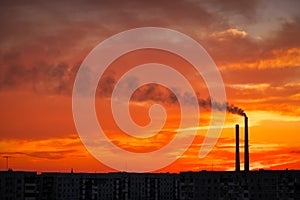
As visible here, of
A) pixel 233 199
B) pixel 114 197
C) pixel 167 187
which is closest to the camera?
pixel 233 199

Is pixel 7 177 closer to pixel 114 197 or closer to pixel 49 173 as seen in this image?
pixel 49 173

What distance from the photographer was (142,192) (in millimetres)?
164500

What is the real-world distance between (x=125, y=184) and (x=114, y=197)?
185 inches

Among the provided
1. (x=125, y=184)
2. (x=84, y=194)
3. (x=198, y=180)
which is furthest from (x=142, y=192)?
(x=198, y=180)

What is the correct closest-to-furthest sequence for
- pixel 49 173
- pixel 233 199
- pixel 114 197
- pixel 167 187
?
pixel 233 199 < pixel 49 173 < pixel 114 197 < pixel 167 187

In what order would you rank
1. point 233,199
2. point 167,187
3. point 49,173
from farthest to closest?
point 167,187, point 49,173, point 233,199

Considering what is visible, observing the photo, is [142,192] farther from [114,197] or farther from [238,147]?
[238,147]

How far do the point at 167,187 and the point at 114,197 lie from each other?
35468mm

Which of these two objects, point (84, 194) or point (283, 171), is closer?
point (283, 171)

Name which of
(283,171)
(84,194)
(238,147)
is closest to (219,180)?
(283,171)

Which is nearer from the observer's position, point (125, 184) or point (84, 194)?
point (84, 194)

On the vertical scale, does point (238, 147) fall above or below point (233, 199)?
above

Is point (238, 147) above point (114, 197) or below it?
above

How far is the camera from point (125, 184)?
520 ft
